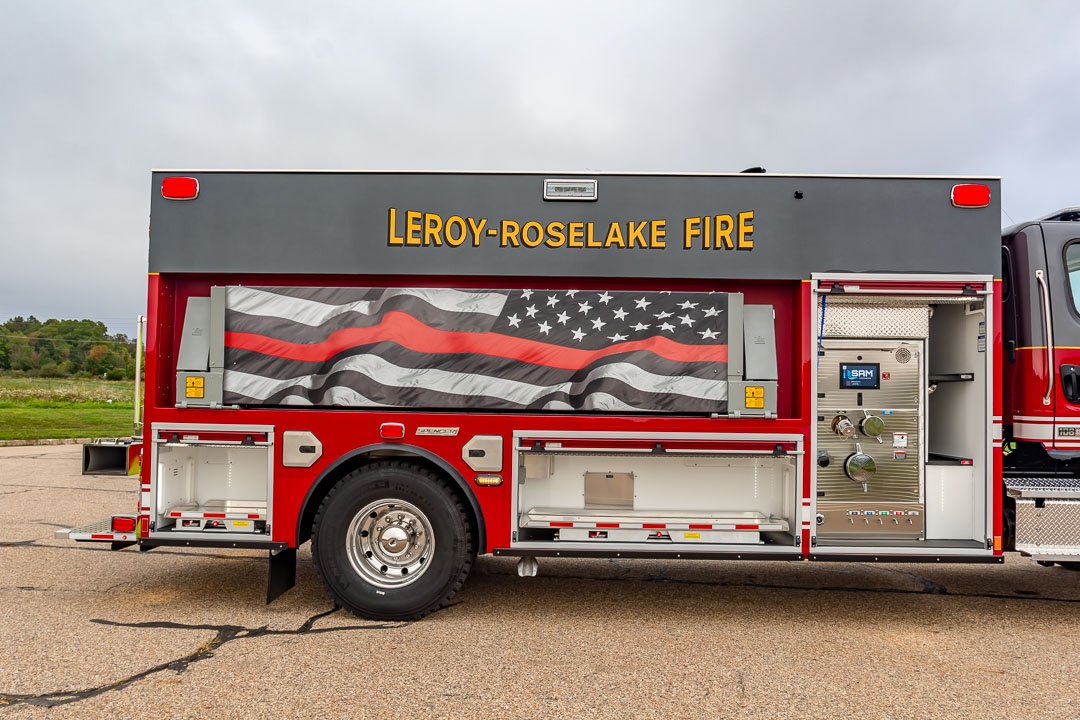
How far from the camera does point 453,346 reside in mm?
5027

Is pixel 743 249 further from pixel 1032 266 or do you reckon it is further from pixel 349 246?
pixel 349 246

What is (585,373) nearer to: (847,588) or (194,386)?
(194,386)

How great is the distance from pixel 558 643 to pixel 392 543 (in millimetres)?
1385

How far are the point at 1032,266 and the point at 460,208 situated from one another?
14.3 feet

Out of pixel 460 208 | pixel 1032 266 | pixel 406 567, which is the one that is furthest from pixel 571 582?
pixel 1032 266

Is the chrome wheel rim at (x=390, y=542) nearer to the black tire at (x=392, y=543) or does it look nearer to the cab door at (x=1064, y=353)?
the black tire at (x=392, y=543)

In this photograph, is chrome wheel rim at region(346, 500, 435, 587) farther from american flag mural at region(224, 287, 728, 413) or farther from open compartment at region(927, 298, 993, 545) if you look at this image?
open compartment at region(927, 298, 993, 545)

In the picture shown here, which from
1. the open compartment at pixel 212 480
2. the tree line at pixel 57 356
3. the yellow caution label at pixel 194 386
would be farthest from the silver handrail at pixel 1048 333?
the tree line at pixel 57 356

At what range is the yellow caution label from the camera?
5.01 meters

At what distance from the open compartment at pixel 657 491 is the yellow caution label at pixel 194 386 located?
237 centimetres

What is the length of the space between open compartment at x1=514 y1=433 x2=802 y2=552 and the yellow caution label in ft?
7.77

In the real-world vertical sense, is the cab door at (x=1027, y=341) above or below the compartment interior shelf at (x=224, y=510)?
above

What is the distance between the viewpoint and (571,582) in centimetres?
602

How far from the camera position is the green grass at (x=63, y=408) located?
68.5 feet
